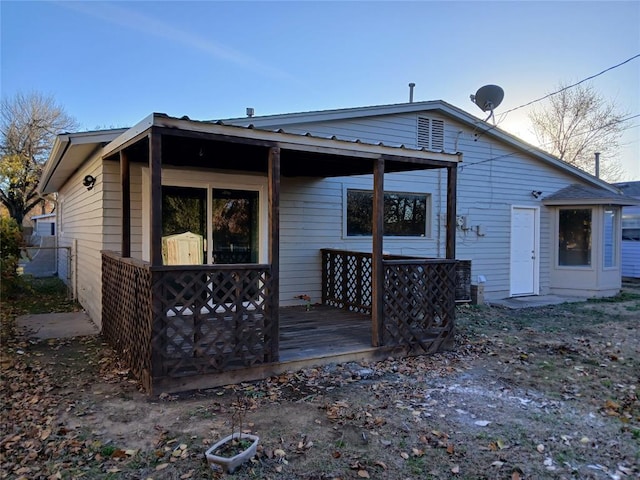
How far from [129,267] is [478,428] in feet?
11.6

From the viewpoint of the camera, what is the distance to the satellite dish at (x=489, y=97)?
31.6 ft

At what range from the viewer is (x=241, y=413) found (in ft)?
12.1

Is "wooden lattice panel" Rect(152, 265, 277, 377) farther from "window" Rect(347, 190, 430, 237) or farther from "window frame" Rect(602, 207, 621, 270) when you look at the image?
"window frame" Rect(602, 207, 621, 270)

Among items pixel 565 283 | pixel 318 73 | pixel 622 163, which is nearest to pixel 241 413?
pixel 565 283

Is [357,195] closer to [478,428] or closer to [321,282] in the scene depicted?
[321,282]

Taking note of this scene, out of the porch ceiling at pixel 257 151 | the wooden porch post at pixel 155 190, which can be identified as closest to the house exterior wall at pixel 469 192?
the porch ceiling at pixel 257 151

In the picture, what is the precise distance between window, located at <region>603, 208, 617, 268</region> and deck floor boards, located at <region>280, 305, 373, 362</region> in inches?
298

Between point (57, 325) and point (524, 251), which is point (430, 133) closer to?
point (524, 251)

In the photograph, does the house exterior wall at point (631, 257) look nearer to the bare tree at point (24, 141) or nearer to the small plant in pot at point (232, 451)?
the small plant in pot at point (232, 451)

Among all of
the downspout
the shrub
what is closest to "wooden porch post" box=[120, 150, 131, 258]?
the shrub

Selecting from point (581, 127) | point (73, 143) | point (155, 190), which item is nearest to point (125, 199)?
point (73, 143)

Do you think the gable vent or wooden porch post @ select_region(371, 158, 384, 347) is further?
the gable vent

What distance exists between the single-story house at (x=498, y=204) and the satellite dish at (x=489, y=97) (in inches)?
13.7

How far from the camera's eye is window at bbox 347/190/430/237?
8.61 m
